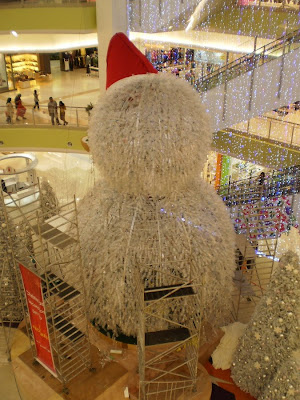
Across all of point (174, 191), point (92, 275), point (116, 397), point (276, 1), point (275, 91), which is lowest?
point (116, 397)

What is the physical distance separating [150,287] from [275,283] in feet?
3.88

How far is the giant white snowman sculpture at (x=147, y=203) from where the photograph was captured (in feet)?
12.0

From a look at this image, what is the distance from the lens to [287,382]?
3.71 m

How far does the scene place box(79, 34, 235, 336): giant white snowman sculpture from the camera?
12.0ft

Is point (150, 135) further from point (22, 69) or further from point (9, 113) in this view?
point (22, 69)

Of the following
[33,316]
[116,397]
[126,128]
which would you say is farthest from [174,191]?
[116,397]

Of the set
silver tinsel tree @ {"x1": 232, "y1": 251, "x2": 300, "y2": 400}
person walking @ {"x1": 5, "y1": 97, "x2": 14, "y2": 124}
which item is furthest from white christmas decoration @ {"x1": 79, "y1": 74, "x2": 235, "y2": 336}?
person walking @ {"x1": 5, "y1": 97, "x2": 14, "y2": 124}

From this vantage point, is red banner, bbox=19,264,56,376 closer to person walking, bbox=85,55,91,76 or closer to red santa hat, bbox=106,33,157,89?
red santa hat, bbox=106,33,157,89

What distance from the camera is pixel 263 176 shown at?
338 inches

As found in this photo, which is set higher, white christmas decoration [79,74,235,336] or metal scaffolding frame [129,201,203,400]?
white christmas decoration [79,74,235,336]

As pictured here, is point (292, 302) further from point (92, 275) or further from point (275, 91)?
point (275, 91)

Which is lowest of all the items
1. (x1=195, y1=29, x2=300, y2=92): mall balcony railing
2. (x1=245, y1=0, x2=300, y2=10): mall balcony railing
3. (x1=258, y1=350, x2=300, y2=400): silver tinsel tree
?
(x1=258, y1=350, x2=300, y2=400): silver tinsel tree

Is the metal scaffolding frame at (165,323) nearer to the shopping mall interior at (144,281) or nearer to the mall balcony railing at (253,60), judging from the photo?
the shopping mall interior at (144,281)

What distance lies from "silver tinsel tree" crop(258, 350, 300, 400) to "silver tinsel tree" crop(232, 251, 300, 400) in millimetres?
96
